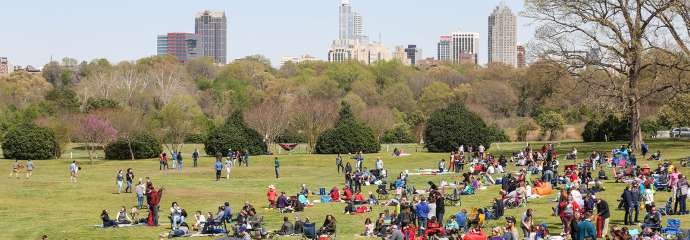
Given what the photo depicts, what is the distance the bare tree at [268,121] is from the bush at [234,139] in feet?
24.8

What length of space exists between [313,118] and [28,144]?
25.6m

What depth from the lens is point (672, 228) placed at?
90.2 feet

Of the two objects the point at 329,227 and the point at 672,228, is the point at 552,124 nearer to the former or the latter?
the point at 329,227

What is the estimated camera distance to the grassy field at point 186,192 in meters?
33.8

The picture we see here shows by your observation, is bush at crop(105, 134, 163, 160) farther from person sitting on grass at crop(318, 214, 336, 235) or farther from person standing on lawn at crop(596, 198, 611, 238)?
person standing on lawn at crop(596, 198, 611, 238)

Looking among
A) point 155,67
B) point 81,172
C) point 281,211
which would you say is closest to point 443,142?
point 81,172

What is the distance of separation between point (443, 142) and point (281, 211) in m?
34.0

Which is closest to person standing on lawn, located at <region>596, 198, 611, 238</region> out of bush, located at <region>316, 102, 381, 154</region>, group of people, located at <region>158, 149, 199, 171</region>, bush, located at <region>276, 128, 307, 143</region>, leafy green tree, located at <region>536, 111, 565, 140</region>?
group of people, located at <region>158, 149, 199, 171</region>

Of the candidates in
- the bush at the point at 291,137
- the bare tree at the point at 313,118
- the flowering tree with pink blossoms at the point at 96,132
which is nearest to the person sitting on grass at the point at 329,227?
the flowering tree with pink blossoms at the point at 96,132

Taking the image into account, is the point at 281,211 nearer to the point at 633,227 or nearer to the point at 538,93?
the point at 633,227

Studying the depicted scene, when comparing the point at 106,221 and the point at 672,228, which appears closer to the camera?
the point at 672,228

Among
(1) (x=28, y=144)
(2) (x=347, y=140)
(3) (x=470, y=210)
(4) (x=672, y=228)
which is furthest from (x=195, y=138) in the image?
(4) (x=672, y=228)

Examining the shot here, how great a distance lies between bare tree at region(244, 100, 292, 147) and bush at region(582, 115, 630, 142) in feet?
88.5

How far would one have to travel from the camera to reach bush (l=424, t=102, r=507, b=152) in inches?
2739
